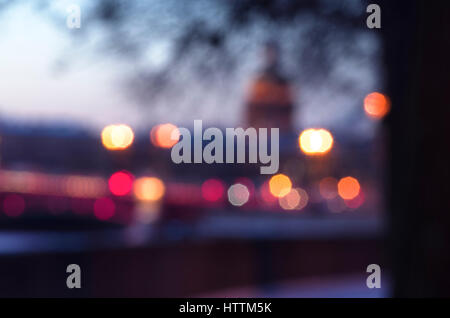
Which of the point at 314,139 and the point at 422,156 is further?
the point at 314,139

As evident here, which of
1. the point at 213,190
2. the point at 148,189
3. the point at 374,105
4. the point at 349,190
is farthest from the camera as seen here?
the point at 349,190

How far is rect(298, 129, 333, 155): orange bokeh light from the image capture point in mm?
6428

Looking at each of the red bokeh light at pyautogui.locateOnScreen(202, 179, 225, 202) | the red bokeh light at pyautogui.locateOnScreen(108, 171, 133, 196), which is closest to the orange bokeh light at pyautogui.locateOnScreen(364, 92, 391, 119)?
the red bokeh light at pyautogui.locateOnScreen(202, 179, 225, 202)

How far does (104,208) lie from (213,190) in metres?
2.86

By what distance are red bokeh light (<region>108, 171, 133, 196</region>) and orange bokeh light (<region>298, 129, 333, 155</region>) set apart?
809 centimetres

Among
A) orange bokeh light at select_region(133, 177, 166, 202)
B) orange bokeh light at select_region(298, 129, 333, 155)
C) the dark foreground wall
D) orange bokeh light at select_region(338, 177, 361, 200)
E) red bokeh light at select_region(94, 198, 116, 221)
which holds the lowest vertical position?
the dark foreground wall

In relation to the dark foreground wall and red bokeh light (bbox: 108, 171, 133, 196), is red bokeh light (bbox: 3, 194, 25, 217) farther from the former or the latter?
the dark foreground wall

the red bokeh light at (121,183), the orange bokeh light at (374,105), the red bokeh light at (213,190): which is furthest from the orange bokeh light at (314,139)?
the red bokeh light at (121,183)

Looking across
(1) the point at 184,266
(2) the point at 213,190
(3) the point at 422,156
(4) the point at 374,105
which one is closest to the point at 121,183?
(2) the point at 213,190

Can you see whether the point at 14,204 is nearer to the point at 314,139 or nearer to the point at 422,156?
the point at 314,139

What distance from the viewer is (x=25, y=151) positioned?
38.7 ft

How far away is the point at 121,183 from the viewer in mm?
15188

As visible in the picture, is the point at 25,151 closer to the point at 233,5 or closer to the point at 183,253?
the point at 183,253

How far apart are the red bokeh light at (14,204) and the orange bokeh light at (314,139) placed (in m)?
8.15
